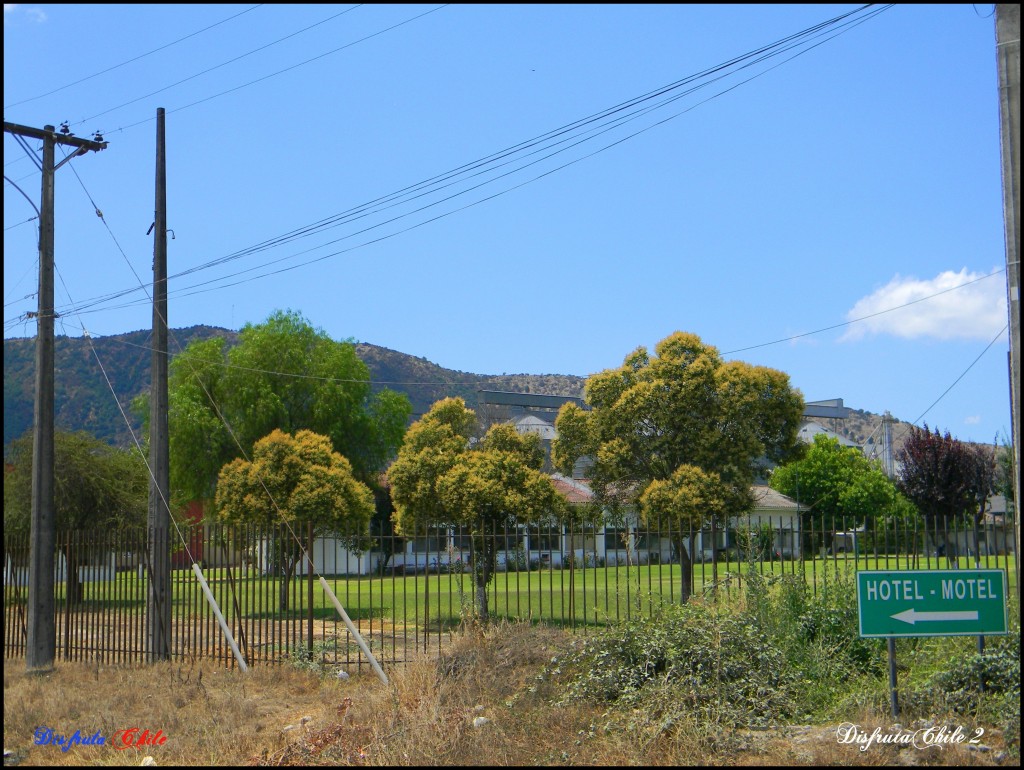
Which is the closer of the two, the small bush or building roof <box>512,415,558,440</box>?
the small bush

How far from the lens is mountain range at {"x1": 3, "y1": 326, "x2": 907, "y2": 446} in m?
63.8

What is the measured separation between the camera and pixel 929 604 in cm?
839

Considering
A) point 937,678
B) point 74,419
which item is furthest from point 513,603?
point 74,419

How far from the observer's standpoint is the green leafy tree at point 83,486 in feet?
76.9

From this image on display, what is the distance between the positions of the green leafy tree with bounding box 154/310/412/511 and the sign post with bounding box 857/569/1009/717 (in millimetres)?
33226

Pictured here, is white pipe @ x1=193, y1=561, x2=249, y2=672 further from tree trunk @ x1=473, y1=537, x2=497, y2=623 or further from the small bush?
the small bush

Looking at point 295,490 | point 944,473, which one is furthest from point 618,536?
point 944,473

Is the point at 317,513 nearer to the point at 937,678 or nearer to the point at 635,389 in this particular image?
the point at 635,389

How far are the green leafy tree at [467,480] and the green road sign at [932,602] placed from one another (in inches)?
398

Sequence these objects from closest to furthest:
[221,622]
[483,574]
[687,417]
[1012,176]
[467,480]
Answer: [1012,176] < [221,622] < [483,574] < [467,480] < [687,417]

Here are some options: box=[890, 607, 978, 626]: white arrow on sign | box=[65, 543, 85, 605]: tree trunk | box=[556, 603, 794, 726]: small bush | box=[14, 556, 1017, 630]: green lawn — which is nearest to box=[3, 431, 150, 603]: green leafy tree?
box=[14, 556, 1017, 630]: green lawn

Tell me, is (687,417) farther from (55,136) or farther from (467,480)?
(55,136)

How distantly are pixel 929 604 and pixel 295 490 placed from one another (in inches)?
670

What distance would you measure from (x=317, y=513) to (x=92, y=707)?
1237cm
